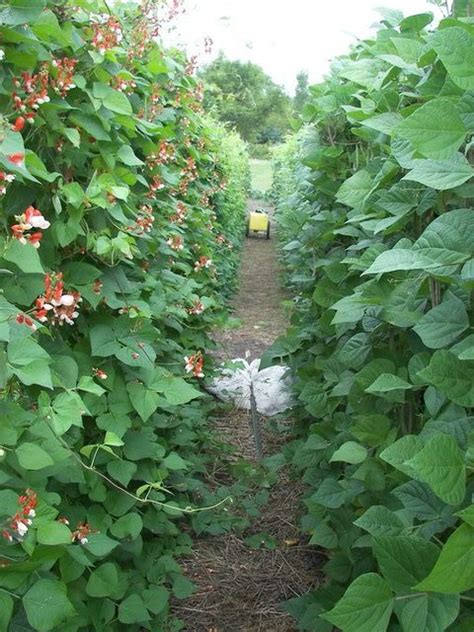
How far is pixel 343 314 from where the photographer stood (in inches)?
79.2

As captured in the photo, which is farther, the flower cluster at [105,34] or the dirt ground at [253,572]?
the dirt ground at [253,572]

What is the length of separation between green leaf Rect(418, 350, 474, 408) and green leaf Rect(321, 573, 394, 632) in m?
0.35

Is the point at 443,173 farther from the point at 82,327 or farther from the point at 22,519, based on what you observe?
the point at 82,327

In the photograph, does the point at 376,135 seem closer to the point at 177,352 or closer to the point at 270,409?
the point at 177,352

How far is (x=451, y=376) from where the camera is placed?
121 cm

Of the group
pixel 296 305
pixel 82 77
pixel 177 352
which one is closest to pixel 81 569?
pixel 82 77

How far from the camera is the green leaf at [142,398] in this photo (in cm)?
212

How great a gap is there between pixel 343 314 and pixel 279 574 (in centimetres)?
151

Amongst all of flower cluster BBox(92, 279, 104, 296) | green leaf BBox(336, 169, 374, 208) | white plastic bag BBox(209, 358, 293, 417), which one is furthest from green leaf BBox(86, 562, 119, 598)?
white plastic bag BBox(209, 358, 293, 417)

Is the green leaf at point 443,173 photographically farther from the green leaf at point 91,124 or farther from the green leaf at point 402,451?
the green leaf at point 91,124

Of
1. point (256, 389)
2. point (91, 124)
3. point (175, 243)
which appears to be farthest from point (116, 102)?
point (256, 389)

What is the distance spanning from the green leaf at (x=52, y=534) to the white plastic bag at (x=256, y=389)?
10.5 feet

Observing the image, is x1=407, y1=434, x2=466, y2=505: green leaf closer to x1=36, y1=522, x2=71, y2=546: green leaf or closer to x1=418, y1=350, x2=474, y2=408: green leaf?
x1=418, y1=350, x2=474, y2=408: green leaf

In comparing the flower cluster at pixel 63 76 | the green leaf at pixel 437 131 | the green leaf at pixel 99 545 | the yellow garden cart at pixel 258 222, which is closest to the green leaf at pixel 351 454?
the green leaf at pixel 99 545
